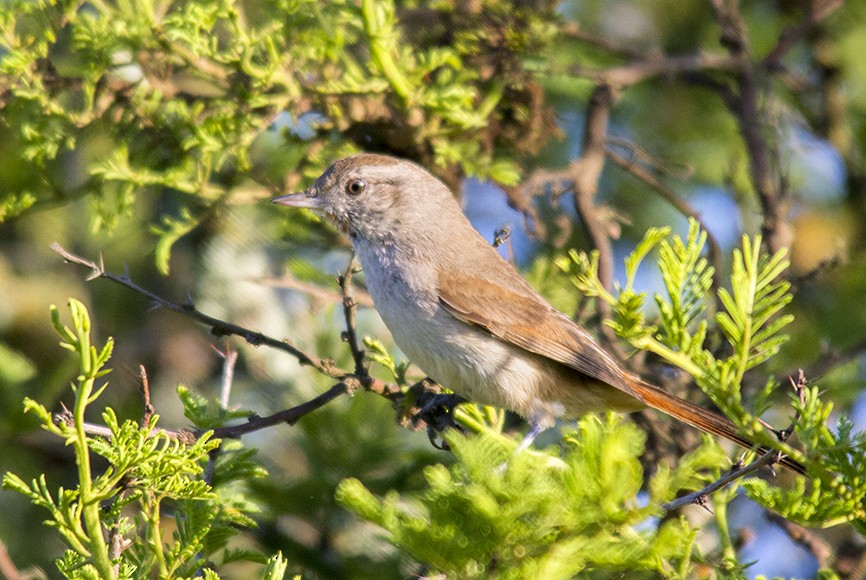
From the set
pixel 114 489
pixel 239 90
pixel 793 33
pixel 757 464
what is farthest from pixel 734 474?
pixel 793 33

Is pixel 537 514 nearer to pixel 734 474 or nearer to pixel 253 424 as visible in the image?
pixel 734 474

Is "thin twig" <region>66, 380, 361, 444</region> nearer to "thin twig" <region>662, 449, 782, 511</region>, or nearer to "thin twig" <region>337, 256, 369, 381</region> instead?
"thin twig" <region>337, 256, 369, 381</region>

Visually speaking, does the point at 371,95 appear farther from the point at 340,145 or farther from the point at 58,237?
the point at 58,237

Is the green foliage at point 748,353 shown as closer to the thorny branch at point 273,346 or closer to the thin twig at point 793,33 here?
the thorny branch at point 273,346

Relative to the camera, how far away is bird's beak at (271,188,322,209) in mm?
4012

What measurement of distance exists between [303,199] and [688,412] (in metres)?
1.75

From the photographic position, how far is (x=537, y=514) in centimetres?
203

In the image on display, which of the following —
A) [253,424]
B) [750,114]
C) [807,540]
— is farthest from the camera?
[750,114]

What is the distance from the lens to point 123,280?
2965mm

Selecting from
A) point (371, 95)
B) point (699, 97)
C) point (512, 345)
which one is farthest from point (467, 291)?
point (699, 97)

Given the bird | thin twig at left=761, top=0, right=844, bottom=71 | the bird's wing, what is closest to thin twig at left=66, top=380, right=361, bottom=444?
the bird

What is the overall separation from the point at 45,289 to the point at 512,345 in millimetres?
3361

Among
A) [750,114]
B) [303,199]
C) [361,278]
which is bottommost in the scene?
[361,278]

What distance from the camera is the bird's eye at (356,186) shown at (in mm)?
4086
